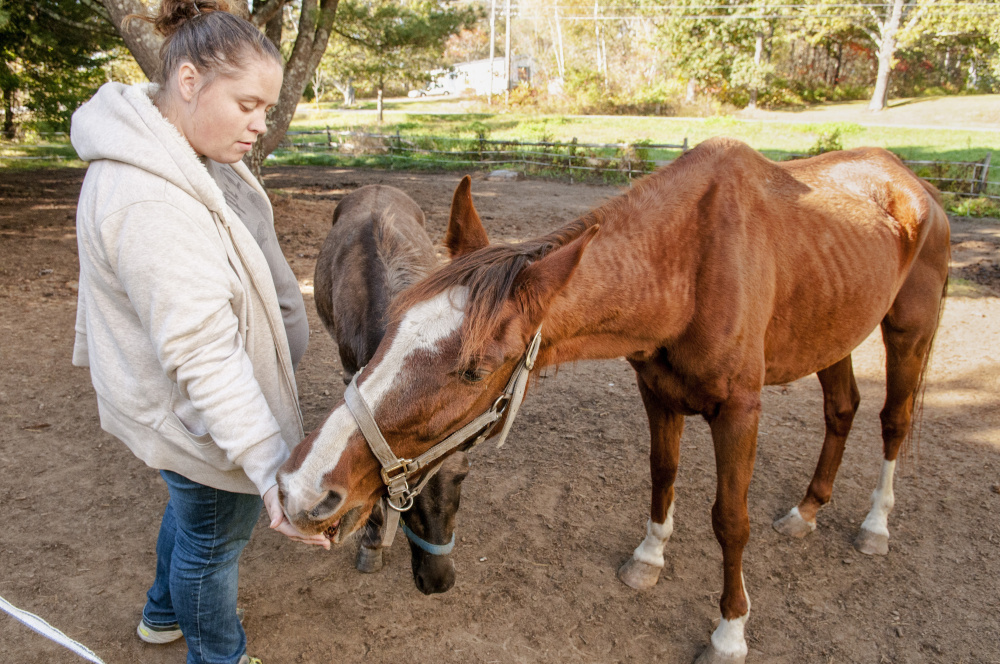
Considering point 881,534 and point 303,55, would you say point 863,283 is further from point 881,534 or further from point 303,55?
point 303,55

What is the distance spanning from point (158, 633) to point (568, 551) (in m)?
1.91

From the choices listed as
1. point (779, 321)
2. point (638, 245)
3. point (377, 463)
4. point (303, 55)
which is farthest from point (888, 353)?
point (303, 55)

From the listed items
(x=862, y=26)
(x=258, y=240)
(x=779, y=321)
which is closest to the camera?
(x=258, y=240)

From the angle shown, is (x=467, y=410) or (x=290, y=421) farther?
(x=290, y=421)

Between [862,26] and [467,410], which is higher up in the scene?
[862,26]

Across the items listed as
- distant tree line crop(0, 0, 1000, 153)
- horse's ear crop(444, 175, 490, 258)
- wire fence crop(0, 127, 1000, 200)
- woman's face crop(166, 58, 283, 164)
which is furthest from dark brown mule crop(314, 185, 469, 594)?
wire fence crop(0, 127, 1000, 200)

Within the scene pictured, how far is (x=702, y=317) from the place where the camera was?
2.20 metres

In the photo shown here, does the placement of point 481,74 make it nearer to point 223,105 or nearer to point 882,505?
point 882,505

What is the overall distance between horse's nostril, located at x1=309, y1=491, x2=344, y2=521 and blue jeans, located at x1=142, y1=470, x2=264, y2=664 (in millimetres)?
493

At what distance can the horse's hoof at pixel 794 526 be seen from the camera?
3352mm

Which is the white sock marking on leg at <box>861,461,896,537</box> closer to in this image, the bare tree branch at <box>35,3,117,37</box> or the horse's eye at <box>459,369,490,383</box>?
the horse's eye at <box>459,369,490,383</box>

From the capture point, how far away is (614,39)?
46188 millimetres

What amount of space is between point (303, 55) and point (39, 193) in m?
5.67

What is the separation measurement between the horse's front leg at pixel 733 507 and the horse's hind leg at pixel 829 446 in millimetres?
912
